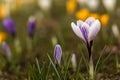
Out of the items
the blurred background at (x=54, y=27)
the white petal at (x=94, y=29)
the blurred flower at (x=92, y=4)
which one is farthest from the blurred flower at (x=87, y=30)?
the blurred flower at (x=92, y=4)

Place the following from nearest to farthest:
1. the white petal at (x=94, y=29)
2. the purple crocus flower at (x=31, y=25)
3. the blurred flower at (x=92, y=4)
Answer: the white petal at (x=94, y=29) → the purple crocus flower at (x=31, y=25) → the blurred flower at (x=92, y=4)

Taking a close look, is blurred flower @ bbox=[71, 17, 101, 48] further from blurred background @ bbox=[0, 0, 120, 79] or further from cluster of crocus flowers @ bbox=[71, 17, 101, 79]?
blurred background @ bbox=[0, 0, 120, 79]

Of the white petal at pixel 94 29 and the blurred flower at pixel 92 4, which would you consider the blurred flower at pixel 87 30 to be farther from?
the blurred flower at pixel 92 4

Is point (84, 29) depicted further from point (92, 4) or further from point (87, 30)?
point (92, 4)

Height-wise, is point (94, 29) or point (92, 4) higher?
point (94, 29)

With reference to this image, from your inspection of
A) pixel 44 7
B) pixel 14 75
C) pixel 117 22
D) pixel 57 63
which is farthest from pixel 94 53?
pixel 44 7

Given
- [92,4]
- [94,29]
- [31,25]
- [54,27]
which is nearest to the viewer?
[94,29]

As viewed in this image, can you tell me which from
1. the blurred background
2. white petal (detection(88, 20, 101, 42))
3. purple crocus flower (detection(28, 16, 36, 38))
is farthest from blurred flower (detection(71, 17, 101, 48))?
purple crocus flower (detection(28, 16, 36, 38))

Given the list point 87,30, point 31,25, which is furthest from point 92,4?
point 87,30

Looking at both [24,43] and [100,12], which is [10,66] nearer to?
[24,43]
